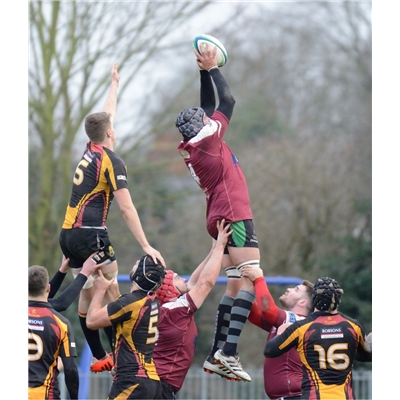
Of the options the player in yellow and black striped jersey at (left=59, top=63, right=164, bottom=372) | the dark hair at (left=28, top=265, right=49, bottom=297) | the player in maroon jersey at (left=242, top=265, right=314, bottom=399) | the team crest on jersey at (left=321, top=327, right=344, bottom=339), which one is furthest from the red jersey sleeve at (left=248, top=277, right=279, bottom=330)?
the dark hair at (left=28, top=265, right=49, bottom=297)

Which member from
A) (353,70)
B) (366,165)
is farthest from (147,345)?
(353,70)

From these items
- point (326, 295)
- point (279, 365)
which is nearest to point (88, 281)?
point (279, 365)

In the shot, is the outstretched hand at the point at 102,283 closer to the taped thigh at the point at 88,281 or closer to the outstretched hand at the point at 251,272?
the taped thigh at the point at 88,281

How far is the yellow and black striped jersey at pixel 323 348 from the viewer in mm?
7172

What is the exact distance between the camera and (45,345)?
6914 millimetres

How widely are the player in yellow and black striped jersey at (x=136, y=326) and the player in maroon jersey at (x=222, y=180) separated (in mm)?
694

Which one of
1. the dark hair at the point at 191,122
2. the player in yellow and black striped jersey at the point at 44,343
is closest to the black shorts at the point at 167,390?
the player in yellow and black striped jersey at the point at 44,343

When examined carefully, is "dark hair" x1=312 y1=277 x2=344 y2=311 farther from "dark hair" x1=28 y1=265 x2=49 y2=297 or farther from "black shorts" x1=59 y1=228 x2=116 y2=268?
"dark hair" x1=28 y1=265 x2=49 y2=297

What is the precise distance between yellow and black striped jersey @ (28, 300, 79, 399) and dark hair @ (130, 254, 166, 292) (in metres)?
0.77

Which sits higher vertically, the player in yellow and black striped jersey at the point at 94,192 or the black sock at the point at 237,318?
the player in yellow and black striped jersey at the point at 94,192

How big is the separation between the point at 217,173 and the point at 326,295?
1509mm

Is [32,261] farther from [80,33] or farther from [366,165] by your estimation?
[366,165]

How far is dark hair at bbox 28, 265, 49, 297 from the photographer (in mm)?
6844

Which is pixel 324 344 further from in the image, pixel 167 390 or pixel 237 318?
pixel 167 390
